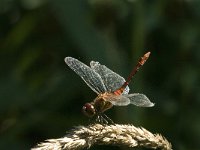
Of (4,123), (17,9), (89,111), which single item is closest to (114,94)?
(89,111)

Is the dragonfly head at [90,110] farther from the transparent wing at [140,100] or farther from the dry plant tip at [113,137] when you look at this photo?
the dry plant tip at [113,137]

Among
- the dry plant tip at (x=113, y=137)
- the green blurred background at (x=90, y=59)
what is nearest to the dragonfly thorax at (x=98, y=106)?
the dry plant tip at (x=113, y=137)

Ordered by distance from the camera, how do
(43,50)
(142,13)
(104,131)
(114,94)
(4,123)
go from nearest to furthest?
(104,131) → (114,94) → (142,13) → (4,123) → (43,50)

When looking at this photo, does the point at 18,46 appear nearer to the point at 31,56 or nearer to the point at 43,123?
the point at 31,56

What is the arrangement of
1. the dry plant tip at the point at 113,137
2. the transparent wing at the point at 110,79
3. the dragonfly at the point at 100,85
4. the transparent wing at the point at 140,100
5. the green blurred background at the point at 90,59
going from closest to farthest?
the dry plant tip at the point at 113,137 < the transparent wing at the point at 140,100 < the dragonfly at the point at 100,85 < the transparent wing at the point at 110,79 < the green blurred background at the point at 90,59

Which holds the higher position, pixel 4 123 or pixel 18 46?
pixel 18 46

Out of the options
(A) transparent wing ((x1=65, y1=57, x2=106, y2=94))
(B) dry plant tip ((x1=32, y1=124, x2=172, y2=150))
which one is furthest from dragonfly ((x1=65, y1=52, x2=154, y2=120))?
(B) dry plant tip ((x1=32, y1=124, x2=172, y2=150))

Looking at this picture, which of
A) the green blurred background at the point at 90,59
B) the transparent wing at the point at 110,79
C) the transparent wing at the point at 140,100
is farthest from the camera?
the green blurred background at the point at 90,59
